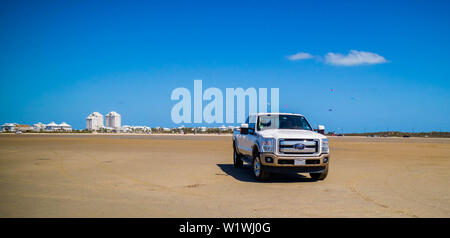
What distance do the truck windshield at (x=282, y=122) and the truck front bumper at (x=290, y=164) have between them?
1.67 meters

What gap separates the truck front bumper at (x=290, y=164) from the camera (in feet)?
33.9

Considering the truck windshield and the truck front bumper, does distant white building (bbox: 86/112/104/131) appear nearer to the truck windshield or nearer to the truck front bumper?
the truck windshield

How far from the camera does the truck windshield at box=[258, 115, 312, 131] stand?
1210 cm

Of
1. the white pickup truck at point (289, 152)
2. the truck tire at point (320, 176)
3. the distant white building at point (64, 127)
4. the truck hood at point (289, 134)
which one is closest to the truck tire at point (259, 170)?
the white pickup truck at point (289, 152)

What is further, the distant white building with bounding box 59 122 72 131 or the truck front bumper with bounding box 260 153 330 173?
the distant white building with bounding box 59 122 72 131

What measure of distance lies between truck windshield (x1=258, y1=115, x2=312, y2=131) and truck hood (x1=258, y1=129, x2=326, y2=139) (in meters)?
0.51

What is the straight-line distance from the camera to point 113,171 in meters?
13.2

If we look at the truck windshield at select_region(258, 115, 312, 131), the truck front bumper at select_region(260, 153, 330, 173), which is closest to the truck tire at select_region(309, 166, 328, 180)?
the truck front bumper at select_region(260, 153, 330, 173)

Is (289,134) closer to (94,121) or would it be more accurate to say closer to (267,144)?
(267,144)

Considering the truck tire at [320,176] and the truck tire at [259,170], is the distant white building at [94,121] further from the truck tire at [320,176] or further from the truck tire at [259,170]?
the truck tire at [320,176]
